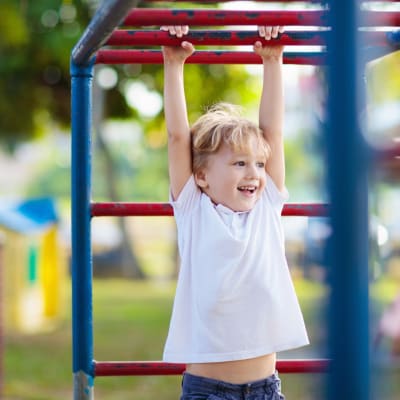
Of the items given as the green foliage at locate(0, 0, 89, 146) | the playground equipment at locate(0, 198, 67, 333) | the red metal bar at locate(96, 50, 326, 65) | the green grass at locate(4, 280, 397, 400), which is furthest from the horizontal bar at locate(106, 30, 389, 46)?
the green foliage at locate(0, 0, 89, 146)

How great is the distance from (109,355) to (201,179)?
493 centimetres

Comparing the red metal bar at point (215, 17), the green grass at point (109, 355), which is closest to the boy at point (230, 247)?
the red metal bar at point (215, 17)

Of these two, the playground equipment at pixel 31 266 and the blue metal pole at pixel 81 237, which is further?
the playground equipment at pixel 31 266

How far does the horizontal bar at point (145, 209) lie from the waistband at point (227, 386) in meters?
0.43

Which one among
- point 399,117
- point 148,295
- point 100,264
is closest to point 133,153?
point 100,264

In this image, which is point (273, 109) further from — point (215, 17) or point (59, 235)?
point (59, 235)

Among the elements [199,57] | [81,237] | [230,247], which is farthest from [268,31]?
[81,237]

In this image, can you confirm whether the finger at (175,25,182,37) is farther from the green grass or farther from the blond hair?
the green grass

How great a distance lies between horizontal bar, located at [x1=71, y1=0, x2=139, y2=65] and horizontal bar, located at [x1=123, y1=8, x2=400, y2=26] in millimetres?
51

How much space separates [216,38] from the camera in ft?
5.59

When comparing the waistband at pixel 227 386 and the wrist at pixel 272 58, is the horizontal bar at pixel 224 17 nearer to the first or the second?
the wrist at pixel 272 58

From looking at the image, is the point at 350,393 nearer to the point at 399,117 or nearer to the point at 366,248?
the point at 366,248

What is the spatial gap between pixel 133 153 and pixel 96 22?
84.2 ft

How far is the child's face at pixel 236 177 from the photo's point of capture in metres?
1.70
